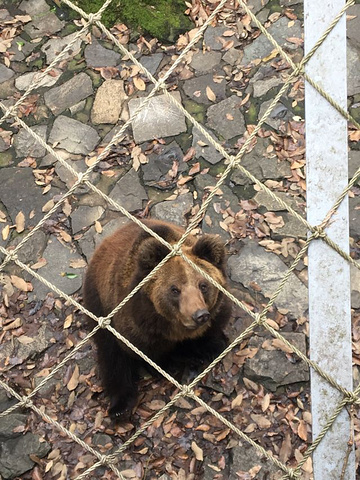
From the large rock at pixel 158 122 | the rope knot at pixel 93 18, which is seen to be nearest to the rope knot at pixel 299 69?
the rope knot at pixel 93 18

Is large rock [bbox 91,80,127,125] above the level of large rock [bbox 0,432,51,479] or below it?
above

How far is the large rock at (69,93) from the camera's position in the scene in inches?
294

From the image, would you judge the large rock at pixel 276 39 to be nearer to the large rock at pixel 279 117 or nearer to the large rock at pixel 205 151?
the large rock at pixel 279 117

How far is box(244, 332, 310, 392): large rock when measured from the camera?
498cm

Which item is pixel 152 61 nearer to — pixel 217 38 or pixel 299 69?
pixel 217 38

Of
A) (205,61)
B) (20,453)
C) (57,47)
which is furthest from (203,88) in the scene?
(20,453)

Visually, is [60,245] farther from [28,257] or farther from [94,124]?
[94,124]

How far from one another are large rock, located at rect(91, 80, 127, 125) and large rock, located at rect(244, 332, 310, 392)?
134 inches

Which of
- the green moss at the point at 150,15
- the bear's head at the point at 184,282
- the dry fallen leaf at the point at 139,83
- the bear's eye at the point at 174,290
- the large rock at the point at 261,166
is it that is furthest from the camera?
the green moss at the point at 150,15

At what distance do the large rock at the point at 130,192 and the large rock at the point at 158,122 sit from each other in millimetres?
491

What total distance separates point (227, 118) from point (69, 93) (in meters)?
2.00

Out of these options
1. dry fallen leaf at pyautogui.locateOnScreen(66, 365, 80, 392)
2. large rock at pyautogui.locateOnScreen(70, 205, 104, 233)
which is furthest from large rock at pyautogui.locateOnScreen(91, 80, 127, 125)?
dry fallen leaf at pyautogui.locateOnScreen(66, 365, 80, 392)

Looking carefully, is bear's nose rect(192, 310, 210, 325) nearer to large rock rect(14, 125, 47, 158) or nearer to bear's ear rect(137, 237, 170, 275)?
bear's ear rect(137, 237, 170, 275)

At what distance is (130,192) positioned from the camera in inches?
263
